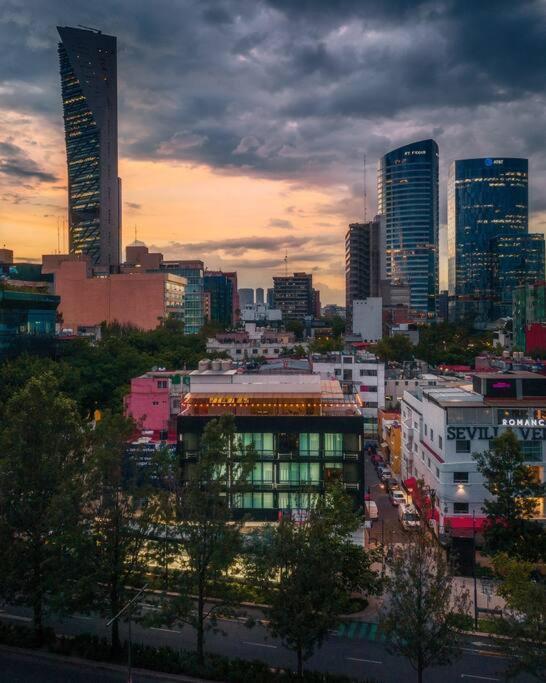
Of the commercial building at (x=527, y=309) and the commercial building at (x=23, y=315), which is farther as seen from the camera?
the commercial building at (x=527, y=309)

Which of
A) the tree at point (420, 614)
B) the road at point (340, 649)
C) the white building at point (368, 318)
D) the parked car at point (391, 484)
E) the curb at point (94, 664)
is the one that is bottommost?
the road at point (340, 649)

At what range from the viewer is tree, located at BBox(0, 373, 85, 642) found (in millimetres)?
24672

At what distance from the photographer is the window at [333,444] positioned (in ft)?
132

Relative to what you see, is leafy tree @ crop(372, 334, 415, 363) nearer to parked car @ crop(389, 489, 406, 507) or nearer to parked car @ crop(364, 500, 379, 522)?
parked car @ crop(389, 489, 406, 507)

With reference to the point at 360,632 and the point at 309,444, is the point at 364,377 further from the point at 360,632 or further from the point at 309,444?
the point at 360,632

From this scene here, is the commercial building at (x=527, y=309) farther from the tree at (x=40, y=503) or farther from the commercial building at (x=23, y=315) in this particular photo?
the tree at (x=40, y=503)

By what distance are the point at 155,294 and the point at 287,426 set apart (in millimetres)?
Answer: 114530

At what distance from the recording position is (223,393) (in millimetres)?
44031

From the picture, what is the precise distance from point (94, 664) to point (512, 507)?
2215 centimetres

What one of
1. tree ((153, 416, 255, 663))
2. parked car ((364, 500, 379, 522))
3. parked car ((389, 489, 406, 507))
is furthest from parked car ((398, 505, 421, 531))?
tree ((153, 416, 255, 663))

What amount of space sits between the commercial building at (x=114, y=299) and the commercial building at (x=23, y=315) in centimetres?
A: 5731

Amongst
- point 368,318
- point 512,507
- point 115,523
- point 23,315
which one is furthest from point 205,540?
point 368,318

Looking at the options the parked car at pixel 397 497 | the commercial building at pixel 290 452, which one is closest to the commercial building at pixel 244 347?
the parked car at pixel 397 497

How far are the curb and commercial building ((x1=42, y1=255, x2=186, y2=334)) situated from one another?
12496cm
